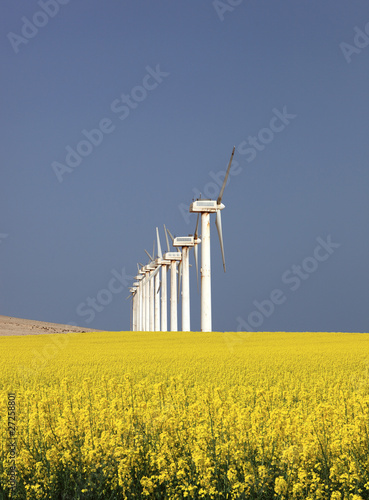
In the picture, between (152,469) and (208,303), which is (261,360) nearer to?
(152,469)

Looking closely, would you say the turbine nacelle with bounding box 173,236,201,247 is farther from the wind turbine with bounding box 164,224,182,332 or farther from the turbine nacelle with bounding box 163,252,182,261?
the turbine nacelle with bounding box 163,252,182,261

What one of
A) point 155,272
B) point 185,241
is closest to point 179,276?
point 185,241

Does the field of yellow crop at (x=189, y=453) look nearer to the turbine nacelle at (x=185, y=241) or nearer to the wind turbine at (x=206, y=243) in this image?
the wind turbine at (x=206, y=243)

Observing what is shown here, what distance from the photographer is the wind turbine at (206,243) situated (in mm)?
61406

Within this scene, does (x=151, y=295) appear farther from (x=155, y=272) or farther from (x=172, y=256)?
(x=172, y=256)

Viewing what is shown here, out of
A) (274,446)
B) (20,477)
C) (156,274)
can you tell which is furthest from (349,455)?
(156,274)

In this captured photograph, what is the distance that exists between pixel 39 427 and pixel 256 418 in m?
4.08

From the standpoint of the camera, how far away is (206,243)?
6297 centimetres

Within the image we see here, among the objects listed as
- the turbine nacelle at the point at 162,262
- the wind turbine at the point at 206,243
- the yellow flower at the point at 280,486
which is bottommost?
the yellow flower at the point at 280,486

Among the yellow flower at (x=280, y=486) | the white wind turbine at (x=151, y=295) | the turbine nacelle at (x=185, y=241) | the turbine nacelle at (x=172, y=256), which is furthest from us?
the white wind turbine at (x=151, y=295)

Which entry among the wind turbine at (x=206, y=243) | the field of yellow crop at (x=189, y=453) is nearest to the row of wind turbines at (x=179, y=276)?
the wind turbine at (x=206, y=243)

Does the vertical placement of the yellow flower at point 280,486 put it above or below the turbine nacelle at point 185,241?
below

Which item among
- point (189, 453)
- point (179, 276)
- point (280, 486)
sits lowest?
point (280, 486)

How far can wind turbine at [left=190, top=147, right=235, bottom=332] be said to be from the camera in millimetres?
61406
